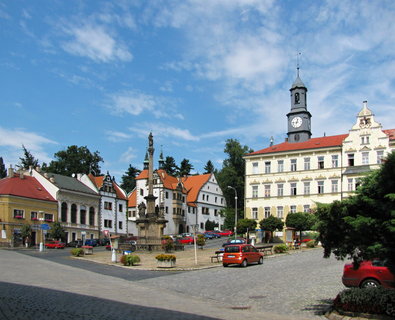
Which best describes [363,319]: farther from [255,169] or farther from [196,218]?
[196,218]

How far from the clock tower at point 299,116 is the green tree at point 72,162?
50.4 metres

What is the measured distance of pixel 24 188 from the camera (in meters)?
70.8

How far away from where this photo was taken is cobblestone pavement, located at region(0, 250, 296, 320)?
44.1 ft

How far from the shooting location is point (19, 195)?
2645 inches

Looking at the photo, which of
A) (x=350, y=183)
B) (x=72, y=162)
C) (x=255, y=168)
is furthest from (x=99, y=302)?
(x=72, y=162)

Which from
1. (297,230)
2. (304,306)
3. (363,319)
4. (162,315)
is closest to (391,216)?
(363,319)

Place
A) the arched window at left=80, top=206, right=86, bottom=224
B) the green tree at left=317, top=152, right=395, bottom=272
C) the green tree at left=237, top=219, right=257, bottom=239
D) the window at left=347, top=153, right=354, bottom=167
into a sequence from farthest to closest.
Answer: the arched window at left=80, top=206, right=86, bottom=224, the green tree at left=237, top=219, right=257, bottom=239, the window at left=347, top=153, right=354, bottom=167, the green tree at left=317, top=152, right=395, bottom=272

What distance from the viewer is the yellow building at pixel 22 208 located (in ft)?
210

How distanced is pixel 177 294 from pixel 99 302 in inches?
212

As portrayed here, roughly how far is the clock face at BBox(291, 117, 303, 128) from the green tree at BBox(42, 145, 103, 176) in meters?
50.7

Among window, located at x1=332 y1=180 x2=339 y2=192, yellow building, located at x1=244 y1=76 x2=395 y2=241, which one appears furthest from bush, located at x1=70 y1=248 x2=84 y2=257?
window, located at x1=332 y1=180 x2=339 y2=192

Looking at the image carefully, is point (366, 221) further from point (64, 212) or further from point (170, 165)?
point (170, 165)

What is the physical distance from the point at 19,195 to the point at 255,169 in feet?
111

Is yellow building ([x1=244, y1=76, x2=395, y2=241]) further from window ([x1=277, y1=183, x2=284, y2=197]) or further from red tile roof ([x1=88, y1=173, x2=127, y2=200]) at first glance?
red tile roof ([x1=88, y1=173, x2=127, y2=200])
